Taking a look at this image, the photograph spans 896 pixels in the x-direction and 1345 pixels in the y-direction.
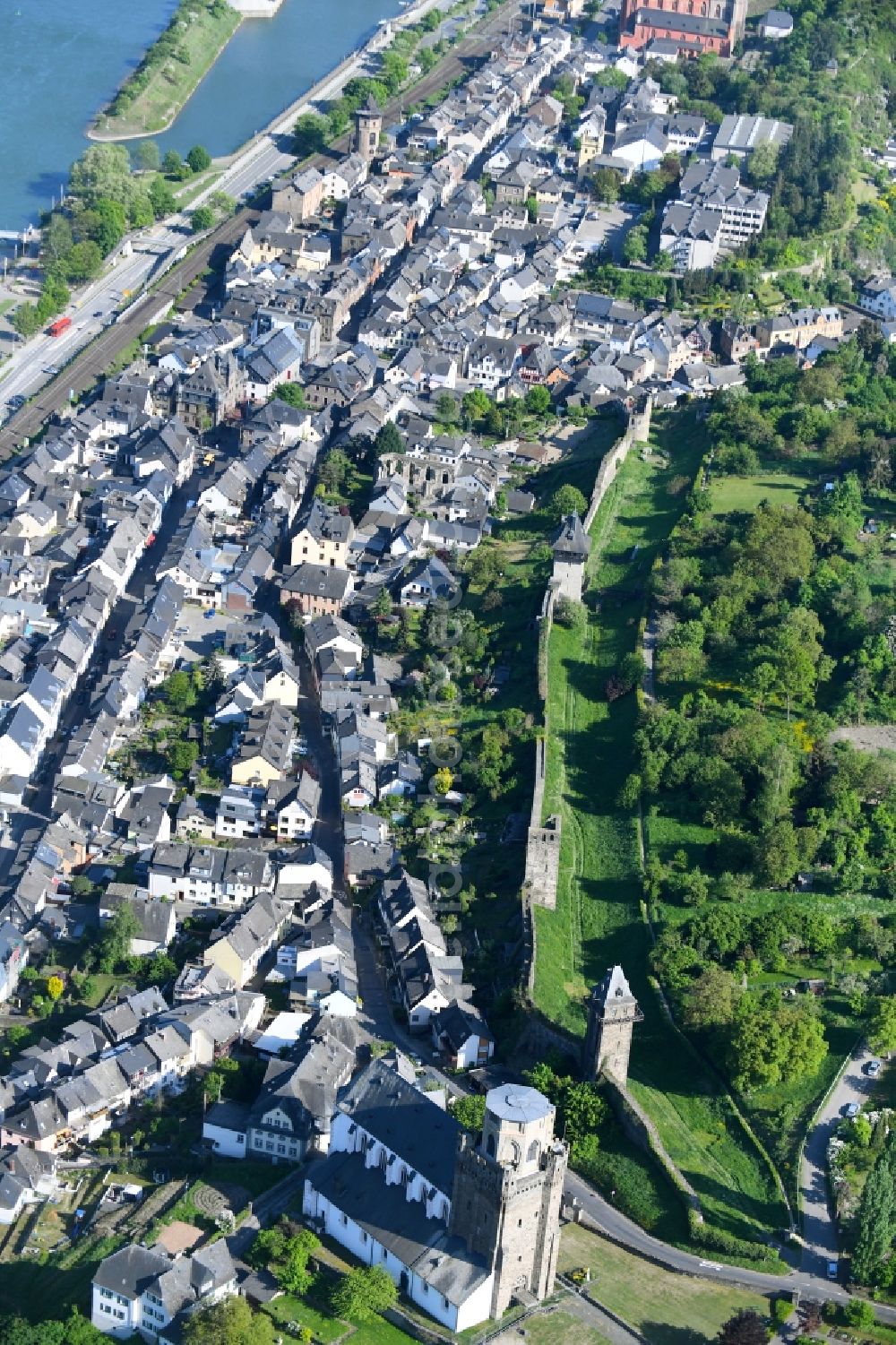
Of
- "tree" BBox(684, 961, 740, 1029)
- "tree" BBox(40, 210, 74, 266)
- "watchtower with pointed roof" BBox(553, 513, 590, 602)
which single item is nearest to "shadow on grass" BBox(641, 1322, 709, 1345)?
"tree" BBox(684, 961, 740, 1029)

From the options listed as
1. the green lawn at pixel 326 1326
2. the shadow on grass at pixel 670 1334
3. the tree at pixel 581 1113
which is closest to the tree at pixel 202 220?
the tree at pixel 581 1113

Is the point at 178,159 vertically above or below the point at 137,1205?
above

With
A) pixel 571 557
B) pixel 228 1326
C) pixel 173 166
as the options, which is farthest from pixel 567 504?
pixel 173 166

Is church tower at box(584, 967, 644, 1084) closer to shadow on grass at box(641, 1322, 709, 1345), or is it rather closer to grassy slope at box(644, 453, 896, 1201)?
grassy slope at box(644, 453, 896, 1201)

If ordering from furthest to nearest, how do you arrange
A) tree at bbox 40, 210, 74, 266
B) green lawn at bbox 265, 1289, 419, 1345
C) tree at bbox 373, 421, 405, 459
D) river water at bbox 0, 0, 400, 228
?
river water at bbox 0, 0, 400, 228, tree at bbox 40, 210, 74, 266, tree at bbox 373, 421, 405, 459, green lawn at bbox 265, 1289, 419, 1345

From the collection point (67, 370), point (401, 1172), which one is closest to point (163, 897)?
point (401, 1172)

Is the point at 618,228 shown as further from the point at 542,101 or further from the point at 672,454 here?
the point at 672,454
